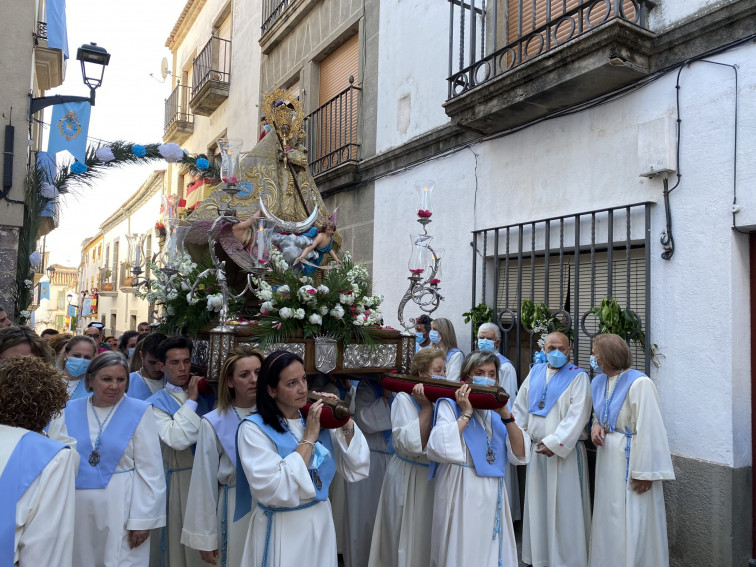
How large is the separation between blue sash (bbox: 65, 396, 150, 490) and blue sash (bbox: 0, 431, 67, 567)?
989mm

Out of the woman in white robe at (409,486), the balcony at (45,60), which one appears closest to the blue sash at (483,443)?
the woman in white robe at (409,486)

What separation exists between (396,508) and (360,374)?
0.84 m

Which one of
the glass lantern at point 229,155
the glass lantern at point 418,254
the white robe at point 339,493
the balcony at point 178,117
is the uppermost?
the balcony at point 178,117

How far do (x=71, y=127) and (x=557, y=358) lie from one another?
6627 mm

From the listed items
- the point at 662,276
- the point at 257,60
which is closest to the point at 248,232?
the point at 662,276

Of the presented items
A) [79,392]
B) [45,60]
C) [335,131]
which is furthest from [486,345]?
[45,60]

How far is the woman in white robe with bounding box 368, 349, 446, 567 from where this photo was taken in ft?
11.7

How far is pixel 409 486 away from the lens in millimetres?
3891

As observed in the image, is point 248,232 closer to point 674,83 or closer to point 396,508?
point 396,508

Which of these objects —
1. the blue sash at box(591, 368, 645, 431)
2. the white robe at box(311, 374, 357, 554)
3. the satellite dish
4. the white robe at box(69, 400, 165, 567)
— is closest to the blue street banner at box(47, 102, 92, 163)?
the white robe at box(311, 374, 357, 554)

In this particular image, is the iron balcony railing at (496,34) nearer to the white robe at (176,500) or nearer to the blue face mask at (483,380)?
the blue face mask at (483,380)

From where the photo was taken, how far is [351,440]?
304cm

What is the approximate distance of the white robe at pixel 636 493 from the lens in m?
4.02

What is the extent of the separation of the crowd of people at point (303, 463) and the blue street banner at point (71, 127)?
4467 mm
